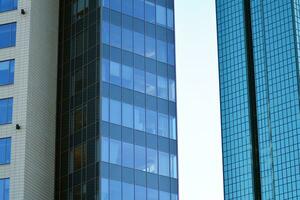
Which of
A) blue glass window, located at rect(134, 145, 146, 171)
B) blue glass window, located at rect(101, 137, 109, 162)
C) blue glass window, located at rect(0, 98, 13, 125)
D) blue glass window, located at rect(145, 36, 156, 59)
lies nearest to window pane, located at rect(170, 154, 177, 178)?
blue glass window, located at rect(134, 145, 146, 171)

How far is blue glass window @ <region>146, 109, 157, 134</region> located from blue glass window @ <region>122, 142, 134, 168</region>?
9.31 ft

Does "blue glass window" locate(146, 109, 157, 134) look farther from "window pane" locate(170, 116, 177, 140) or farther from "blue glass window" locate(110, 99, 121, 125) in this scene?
"blue glass window" locate(110, 99, 121, 125)

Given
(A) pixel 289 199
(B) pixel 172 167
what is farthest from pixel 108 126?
(A) pixel 289 199

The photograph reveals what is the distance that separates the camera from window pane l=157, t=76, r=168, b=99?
70375 millimetres

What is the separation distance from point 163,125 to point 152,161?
13.0 feet

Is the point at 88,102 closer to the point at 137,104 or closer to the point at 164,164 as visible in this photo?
the point at 137,104

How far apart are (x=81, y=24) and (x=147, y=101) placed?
9.72 metres

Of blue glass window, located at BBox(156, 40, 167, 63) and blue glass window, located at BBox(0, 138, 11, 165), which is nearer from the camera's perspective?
blue glass window, located at BBox(0, 138, 11, 165)

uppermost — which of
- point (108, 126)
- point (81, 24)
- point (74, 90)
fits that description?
point (81, 24)

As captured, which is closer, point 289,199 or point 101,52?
point 101,52

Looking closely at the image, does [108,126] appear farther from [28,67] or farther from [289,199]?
[289,199]

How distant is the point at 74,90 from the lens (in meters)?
69.9

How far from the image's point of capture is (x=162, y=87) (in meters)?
70.8

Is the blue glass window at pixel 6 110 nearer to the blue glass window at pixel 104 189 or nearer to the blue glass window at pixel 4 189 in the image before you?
the blue glass window at pixel 4 189
